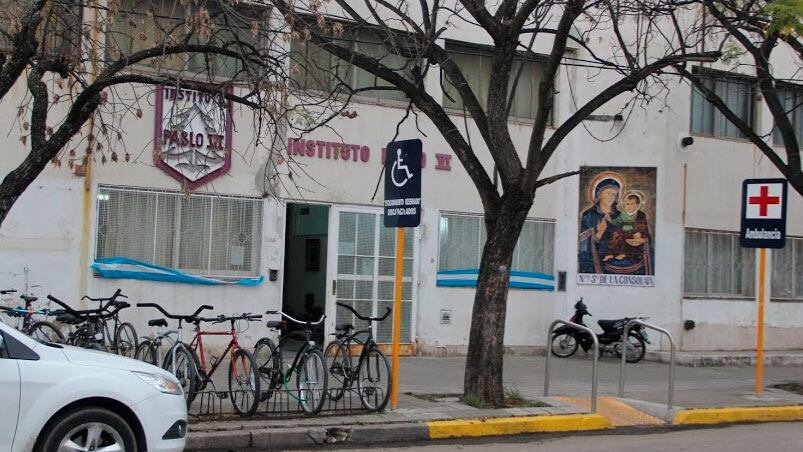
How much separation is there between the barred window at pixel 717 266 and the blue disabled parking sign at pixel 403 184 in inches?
383

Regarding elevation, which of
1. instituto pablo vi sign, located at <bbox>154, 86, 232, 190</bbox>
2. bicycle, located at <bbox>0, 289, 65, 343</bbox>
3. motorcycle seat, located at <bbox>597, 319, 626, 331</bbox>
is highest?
instituto pablo vi sign, located at <bbox>154, 86, 232, 190</bbox>

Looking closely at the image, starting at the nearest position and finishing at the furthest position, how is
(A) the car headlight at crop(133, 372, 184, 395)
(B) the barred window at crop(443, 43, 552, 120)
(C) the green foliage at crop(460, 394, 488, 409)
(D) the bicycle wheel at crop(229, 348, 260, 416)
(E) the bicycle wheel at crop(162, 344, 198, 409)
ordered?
(A) the car headlight at crop(133, 372, 184, 395)
(E) the bicycle wheel at crop(162, 344, 198, 409)
(D) the bicycle wheel at crop(229, 348, 260, 416)
(C) the green foliage at crop(460, 394, 488, 409)
(B) the barred window at crop(443, 43, 552, 120)

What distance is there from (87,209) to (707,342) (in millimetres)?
12203

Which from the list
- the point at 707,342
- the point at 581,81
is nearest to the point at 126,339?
the point at 581,81

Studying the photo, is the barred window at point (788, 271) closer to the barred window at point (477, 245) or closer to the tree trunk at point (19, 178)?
the barred window at point (477, 245)

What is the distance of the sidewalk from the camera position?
342 inches

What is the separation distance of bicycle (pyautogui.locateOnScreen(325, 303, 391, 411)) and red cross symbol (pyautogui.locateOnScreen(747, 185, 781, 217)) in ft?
19.7

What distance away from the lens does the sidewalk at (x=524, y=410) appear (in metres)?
8.69

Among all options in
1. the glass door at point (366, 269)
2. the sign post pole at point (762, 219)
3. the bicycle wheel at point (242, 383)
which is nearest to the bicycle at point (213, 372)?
the bicycle wheel at point (242, 383)

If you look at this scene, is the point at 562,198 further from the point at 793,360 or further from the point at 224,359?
the point at 224,359

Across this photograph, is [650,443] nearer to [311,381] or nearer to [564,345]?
[311,381]

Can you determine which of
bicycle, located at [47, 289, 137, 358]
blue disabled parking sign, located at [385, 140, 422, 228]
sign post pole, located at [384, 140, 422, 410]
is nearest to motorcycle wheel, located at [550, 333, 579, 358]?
sign post pole, located at [384, 140, 422, 410]

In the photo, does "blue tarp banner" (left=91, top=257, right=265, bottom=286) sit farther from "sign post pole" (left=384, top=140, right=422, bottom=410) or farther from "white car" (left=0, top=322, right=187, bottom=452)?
"white car" (left=0, top=322, right=187, bottom=452)

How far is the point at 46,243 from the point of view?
13109 mm
